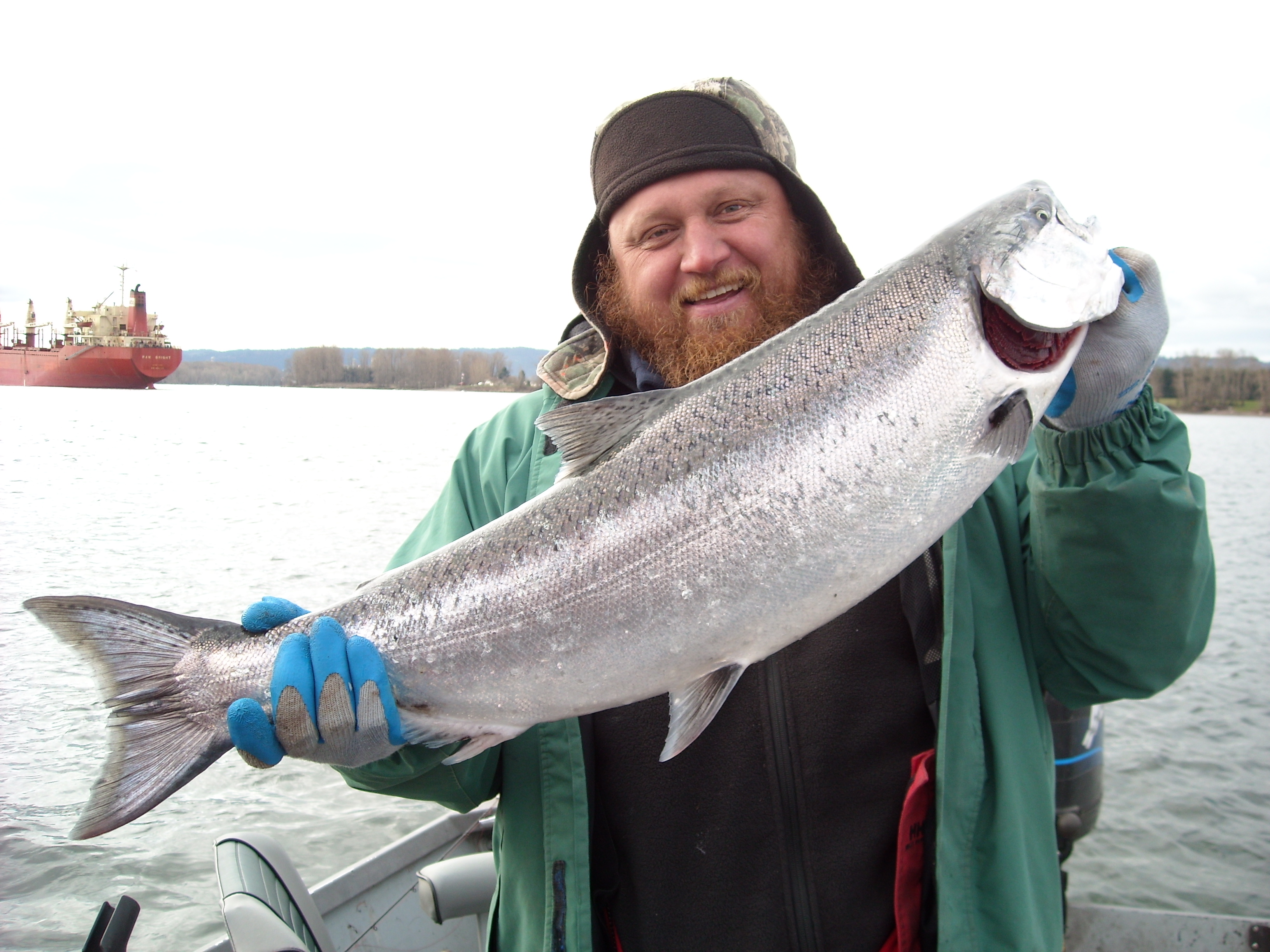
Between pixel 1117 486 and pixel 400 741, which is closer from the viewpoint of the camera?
pixel 1117 486

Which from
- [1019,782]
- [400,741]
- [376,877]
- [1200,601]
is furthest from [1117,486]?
[376,877]

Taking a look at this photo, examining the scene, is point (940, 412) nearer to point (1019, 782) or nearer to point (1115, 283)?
point (1115, 283)

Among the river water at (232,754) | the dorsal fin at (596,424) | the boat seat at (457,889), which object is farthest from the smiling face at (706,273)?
the river water at (232,754)

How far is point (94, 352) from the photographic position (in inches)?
1937

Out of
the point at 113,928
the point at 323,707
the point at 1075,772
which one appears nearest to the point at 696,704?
the point at 323,707

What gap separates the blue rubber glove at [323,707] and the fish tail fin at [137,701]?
0.32 ft

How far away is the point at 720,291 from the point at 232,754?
719 cm

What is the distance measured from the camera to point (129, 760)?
1.99 m

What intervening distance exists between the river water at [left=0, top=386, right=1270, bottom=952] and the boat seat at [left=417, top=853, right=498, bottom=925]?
8.64ft

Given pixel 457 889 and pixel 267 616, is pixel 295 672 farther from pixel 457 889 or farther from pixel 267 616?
pixel 457 889

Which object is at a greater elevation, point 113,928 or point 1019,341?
point 1019,341

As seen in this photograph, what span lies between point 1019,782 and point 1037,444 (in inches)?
36.3

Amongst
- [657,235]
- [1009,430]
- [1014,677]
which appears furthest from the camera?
[657,235]

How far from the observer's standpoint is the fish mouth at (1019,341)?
6.19 ft
